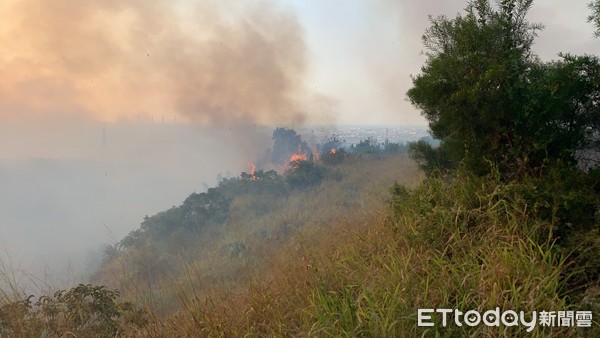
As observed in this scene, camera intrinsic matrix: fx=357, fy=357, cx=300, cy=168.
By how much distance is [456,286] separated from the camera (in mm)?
2596

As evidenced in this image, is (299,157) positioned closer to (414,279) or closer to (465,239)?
(465,239)

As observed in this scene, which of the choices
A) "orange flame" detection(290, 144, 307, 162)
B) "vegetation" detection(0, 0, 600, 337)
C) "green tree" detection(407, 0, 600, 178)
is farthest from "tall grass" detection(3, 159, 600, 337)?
"orange flame" detection(290, 144, 307, 162)

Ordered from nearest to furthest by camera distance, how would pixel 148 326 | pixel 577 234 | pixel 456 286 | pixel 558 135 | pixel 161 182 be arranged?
pixel 456 286, pixel 577 234, pixel 148 326, pixel 558 135, pixel 161 182

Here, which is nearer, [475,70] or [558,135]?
[558,135]

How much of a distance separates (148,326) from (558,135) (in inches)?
175

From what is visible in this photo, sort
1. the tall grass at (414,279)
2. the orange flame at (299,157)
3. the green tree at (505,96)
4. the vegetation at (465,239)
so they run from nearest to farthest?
1. the tall grass at (414,279)
2. the vegetation at (465,239)
3. the green tree at (505,96)
4. the orange flame at (299,157)

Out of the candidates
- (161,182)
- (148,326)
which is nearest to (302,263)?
(148,326)

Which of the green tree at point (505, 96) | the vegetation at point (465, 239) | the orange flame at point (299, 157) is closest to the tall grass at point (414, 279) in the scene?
the vegetation at point (465, 239)

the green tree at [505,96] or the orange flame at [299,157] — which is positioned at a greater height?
the green tree at [505,96]

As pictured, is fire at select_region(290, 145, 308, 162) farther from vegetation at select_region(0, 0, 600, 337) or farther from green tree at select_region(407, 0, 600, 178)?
green tree at select_region(407, 0, 600, 178)

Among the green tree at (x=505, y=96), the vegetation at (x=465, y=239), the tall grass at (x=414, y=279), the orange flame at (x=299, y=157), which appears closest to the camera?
the tall grass at (x=414, y=279)

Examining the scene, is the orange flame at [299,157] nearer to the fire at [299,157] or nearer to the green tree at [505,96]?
the fire at [299,157]

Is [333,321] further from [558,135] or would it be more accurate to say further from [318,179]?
[318,179]

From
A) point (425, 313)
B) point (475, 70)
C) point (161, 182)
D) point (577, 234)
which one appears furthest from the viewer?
point (161, 182)
